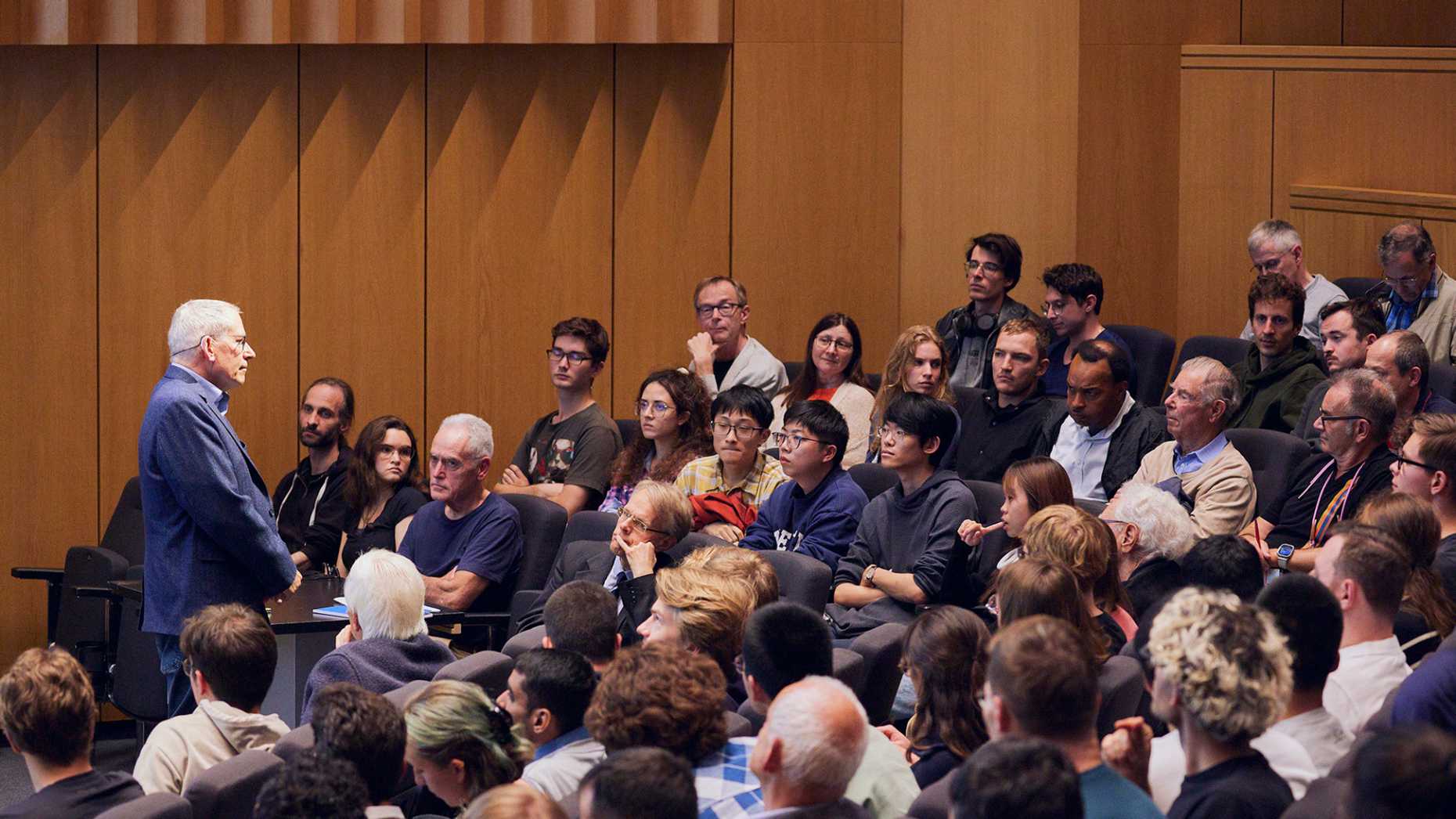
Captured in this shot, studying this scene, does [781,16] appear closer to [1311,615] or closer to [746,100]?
[746,100]

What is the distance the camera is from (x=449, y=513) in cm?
528

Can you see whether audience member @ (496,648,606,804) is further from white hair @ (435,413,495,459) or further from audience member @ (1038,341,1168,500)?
audience member @ (1038,341,1168,500)

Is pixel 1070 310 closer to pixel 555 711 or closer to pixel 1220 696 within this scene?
pixel 555 711

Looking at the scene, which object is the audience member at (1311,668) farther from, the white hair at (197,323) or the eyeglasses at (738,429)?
the white hair at (197,323)

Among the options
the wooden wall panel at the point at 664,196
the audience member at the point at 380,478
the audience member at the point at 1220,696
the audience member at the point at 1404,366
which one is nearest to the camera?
the audience member at the point at 1220,696

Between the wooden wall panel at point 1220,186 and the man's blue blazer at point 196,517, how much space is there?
4496mm

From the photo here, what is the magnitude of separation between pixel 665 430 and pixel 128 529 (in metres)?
1.89

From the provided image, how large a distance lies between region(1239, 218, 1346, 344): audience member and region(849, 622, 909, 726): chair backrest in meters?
3.04

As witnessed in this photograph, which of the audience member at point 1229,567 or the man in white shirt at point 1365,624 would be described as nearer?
the man in white shirt at point 1365,624

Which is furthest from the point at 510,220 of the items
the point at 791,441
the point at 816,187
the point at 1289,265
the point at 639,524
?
the point at 1289,265

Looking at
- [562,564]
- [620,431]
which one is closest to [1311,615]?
[562,564]

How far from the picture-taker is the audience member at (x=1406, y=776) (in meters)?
1.99

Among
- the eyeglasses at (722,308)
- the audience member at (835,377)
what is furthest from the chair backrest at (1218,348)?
the eyeglasses at (722,308)

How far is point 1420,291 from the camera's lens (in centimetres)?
614
